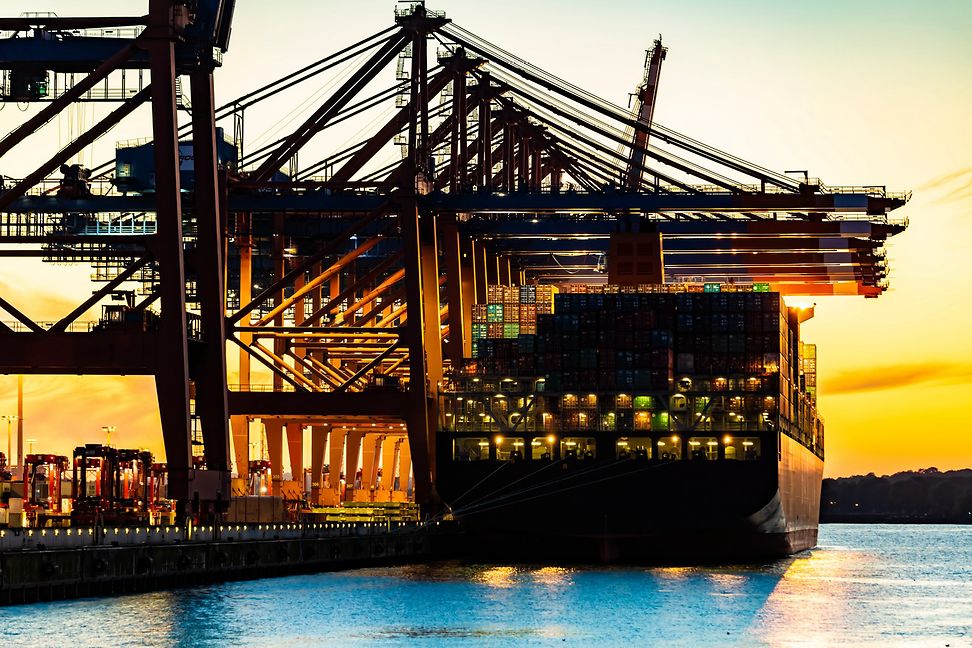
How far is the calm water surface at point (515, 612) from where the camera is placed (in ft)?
127

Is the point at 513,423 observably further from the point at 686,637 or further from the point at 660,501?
the point at 686,637

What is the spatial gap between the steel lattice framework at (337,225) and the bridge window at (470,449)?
113 centimetres

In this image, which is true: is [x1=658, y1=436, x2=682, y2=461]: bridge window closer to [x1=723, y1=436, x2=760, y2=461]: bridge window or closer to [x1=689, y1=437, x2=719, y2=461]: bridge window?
[x1=689, y1=437, x2=719, y2=461]: bridge window

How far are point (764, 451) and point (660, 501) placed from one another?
4.69 m

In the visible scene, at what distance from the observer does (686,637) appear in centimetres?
4053

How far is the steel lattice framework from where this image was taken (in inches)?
2019

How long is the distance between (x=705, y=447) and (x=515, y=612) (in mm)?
23843

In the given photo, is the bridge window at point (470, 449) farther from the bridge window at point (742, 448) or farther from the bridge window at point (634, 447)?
the bridge window at point (742, 448)

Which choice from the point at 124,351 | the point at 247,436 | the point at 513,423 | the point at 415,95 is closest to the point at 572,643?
the point at 124,351

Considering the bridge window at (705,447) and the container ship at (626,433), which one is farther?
the bridge window at (705,447)

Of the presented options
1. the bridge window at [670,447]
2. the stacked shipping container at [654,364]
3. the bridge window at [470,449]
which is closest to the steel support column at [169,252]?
the bridge window at [470,449]

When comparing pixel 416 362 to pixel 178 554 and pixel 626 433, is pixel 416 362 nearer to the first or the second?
pixel 626 433

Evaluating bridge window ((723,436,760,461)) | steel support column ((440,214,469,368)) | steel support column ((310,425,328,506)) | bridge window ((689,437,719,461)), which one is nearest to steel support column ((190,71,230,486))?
bridge window ((689,437,719,461))

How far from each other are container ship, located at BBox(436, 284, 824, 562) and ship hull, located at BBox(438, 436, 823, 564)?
2.1 inches
